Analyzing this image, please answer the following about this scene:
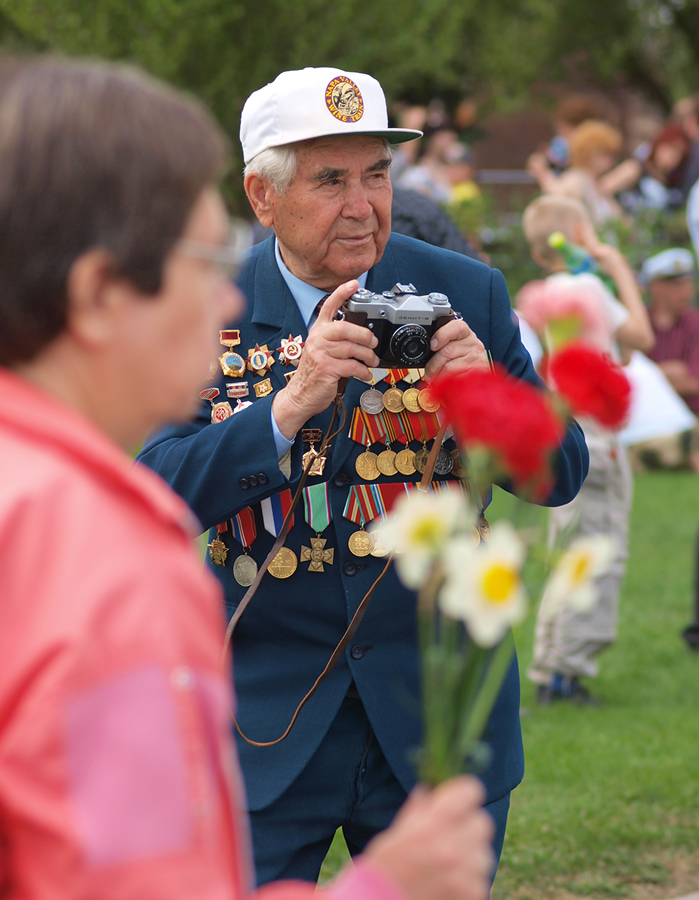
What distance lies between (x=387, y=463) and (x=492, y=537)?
128 centimetres

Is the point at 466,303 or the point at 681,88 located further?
the point at 681,88

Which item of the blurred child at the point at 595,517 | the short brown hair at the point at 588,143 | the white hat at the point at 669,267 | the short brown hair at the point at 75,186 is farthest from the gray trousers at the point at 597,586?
the short brown hair at the point at 588,143

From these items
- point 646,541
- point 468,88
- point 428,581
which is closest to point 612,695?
point 646,541

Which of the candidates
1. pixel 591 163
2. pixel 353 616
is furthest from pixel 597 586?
pixel 591 163

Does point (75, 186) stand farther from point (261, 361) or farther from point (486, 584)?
point (261, 361)

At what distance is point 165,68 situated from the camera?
48.3 feet

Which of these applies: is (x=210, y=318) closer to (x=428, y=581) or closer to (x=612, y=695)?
(x=428, y=581)

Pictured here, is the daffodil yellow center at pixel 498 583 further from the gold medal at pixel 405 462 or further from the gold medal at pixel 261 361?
the gold medal at pixel 261 361

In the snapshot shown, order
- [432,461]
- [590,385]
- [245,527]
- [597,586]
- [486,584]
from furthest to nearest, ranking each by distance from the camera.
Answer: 1. [597,586]
2. [245,527]
3. [432,461]
4. [590,385]
5. [486,584]

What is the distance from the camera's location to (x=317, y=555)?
96.7 inches

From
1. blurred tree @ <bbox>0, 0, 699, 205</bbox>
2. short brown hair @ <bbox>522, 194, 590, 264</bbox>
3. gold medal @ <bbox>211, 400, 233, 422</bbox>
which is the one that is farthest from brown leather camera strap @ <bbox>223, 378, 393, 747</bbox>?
blurred tree @ <bbox>0, 0, 699, 205</bbox>

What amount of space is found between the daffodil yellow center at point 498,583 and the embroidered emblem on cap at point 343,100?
→ 1.54 meters

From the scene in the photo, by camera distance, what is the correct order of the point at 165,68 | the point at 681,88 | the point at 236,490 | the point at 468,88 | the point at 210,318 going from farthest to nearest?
the point at 681,88
the point at 468,88
the point at 165,68
the point at 236,490
the point at 210,318

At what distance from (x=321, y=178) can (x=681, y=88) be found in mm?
29141
